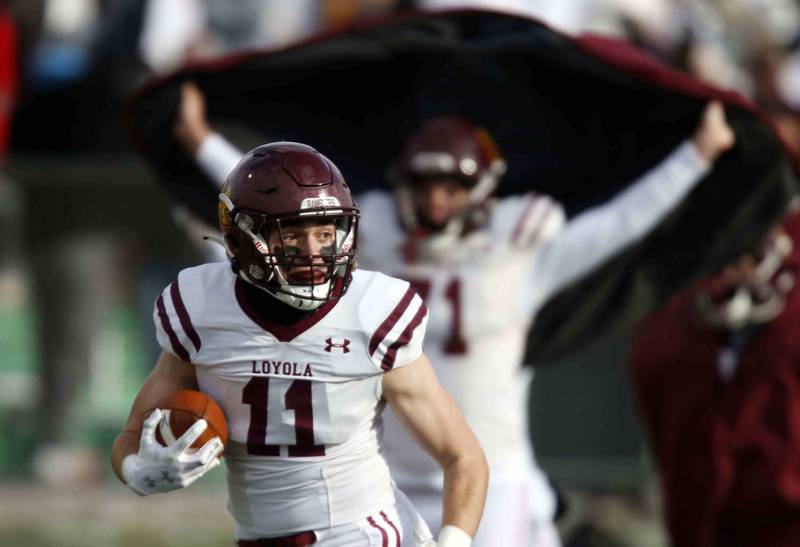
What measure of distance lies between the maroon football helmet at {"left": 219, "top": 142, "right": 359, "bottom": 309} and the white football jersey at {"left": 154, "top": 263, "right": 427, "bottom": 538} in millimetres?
98

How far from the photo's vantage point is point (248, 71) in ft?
21.7

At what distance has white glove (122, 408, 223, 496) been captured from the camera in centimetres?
405

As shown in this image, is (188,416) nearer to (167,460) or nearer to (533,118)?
(167,460)

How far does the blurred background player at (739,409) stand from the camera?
732 cm

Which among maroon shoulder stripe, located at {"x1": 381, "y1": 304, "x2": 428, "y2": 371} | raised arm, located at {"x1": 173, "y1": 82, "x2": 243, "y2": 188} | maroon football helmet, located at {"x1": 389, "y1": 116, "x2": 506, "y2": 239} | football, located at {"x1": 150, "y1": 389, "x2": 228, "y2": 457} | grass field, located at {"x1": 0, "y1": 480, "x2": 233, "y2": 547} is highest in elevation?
raised arm, located at {"x1": 173, "y1": 82, "x2": 243, "y2": 188}

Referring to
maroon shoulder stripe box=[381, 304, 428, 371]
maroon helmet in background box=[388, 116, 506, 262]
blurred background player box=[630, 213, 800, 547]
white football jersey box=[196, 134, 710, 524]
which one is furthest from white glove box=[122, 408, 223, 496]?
blurred background player box=[630, 213, 800, 547]

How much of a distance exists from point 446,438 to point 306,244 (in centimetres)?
60

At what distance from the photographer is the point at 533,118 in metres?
6.82

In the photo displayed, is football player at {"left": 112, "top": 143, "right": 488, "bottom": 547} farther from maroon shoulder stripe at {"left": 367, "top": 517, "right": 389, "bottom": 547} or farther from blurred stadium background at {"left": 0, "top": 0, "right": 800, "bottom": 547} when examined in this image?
blurred stadium background at {"left": 0, "top": 0, "right": 800, "bottom": 547}

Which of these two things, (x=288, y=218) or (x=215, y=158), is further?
(x=215, y=158)

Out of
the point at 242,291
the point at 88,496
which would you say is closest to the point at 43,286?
the point at 88,496

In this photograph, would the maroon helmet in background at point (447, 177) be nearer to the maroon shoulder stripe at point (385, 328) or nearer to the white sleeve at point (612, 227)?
the white sleeve at point (612, 227)

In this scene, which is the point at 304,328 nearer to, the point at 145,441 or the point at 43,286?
the point at 145,441

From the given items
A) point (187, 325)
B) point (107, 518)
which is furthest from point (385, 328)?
point (107, 518)
